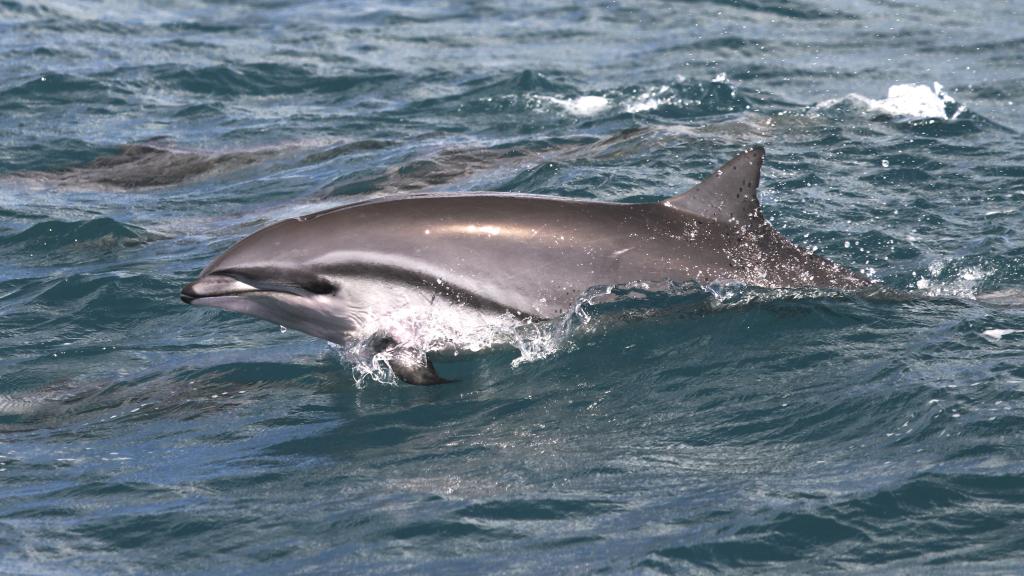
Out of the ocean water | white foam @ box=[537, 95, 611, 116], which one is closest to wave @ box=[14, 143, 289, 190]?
the ocean water

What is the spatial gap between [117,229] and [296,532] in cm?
789

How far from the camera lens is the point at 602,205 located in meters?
9.41

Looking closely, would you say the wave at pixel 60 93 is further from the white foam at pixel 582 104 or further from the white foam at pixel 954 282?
the white foam at pixel 954 282

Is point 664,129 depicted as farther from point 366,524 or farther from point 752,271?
point 366,524

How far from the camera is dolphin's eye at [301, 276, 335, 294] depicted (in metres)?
9.18

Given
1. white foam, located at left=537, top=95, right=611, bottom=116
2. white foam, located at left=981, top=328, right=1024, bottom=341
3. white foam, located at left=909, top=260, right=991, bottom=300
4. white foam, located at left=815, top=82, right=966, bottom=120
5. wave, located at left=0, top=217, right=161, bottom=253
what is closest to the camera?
white foam, located at left=981, top=328, right=1024, bottom=341

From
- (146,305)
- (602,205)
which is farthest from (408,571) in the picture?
(146,305)

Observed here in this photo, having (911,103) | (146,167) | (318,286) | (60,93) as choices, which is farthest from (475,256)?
(60,93)

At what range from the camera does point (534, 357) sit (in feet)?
31.3

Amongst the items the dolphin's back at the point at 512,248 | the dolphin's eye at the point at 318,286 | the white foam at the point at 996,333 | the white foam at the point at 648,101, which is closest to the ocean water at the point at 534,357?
the white foam at the point at 996,333

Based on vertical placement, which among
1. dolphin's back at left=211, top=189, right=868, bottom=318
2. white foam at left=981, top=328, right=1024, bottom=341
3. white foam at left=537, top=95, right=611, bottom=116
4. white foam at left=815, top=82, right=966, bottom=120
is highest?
dolphin's back at left=211, top=189, right=868, bottom=318

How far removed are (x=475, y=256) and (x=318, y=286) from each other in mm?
1054

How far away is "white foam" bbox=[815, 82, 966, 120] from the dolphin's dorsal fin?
8.46m

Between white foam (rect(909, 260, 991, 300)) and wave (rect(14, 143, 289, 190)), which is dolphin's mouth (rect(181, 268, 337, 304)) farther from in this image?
wave (rect(14, 143, 289, 190))
